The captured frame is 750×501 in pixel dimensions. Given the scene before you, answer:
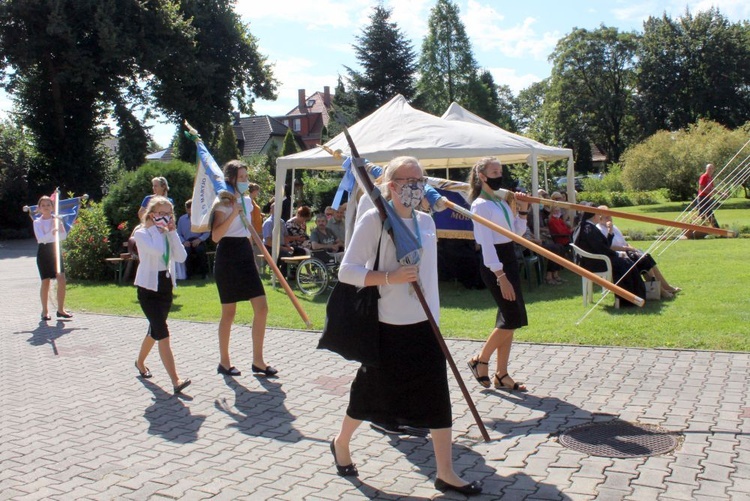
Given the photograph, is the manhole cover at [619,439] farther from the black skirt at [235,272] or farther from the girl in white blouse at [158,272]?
the girl in white blouse at [158,272]

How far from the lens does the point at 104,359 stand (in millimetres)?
8555

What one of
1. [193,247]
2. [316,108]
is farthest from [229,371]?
[316,108]

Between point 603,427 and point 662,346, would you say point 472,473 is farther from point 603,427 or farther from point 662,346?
point 662,346

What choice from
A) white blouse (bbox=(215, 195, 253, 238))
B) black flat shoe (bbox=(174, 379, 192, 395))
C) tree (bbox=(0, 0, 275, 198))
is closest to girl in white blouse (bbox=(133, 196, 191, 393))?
black flat shoe (bbox=(174, 379, 192, 395))

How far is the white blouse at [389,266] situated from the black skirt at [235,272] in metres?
3.09

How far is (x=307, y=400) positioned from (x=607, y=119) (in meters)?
72.1

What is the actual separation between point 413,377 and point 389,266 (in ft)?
2.17

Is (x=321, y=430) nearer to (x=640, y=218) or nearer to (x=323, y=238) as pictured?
(x=640, y=218)

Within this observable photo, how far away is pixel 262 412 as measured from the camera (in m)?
6.18

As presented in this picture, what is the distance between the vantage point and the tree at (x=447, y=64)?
5759 centimetres

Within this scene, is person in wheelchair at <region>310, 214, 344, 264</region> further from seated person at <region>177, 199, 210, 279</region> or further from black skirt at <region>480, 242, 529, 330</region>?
black skirt at <region>480, 242, 529, 330</region>

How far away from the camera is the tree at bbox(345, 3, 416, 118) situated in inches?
1609

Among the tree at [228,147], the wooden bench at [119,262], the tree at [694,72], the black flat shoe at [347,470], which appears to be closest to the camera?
the black flat shoe at [347,470]

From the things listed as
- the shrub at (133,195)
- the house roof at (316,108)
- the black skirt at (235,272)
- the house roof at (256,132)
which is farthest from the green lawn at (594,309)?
the house roof at (316,108)
